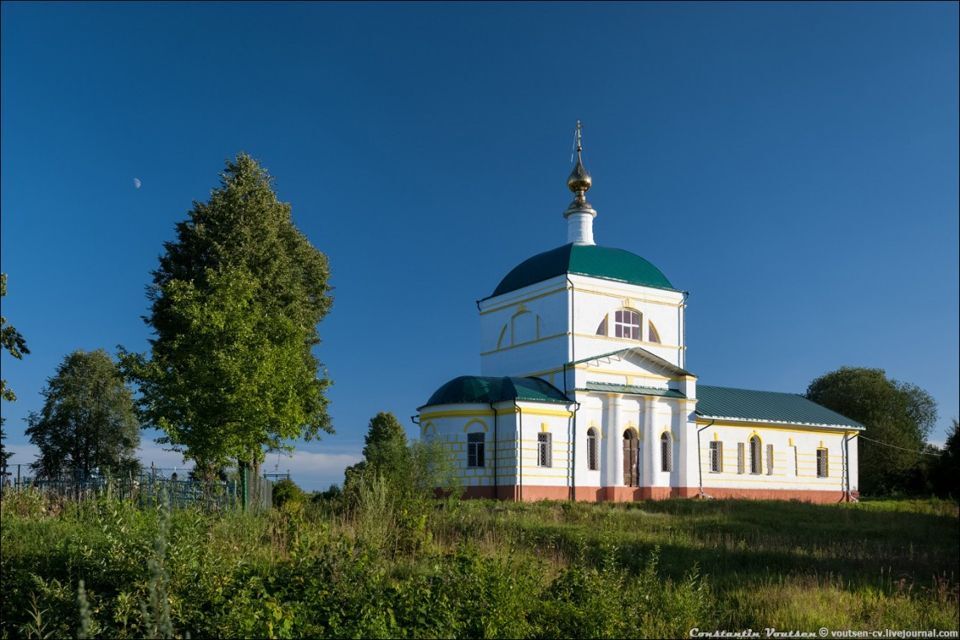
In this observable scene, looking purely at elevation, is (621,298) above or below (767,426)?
above

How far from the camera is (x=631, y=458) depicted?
3481 cm

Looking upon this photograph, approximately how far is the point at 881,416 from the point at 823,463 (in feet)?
56.5

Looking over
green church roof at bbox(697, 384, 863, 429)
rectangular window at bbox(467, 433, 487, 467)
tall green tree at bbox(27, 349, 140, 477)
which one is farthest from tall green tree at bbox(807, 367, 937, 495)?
tall green tree at bbox(27, 349, 140, 477)

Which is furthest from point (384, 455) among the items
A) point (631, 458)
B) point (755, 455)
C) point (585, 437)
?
point (755, 455)

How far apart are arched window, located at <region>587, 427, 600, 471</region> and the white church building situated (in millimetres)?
53

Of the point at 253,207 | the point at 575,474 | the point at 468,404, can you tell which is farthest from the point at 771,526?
the point at 253,207

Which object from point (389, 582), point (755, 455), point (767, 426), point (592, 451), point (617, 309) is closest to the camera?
point (389, 582)

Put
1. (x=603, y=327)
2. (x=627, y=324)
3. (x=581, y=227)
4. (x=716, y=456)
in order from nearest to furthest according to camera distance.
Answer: (x=603, y=327), (x=627, y=324), (x=581, y=227), (x=716, y=456)

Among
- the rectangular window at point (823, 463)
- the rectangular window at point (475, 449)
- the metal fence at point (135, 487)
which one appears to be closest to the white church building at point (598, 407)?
the rectangular window at point (475, 449)

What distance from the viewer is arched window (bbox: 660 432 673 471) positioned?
35656 mm

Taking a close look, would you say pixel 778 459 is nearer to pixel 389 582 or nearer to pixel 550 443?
pixel 550 443

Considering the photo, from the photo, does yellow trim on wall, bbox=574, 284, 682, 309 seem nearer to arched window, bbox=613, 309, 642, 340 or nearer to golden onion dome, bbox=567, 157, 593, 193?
arched window, bbox=613, 309, 642, 340

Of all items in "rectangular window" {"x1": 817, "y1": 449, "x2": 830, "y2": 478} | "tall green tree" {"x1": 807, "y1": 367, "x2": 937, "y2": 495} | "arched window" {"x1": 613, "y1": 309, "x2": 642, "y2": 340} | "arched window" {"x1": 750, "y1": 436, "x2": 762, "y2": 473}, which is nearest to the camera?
"arched window" {"x1": 613, "y1": 309, "x2": 642, "y2": 340}

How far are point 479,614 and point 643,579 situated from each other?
2.82 m
